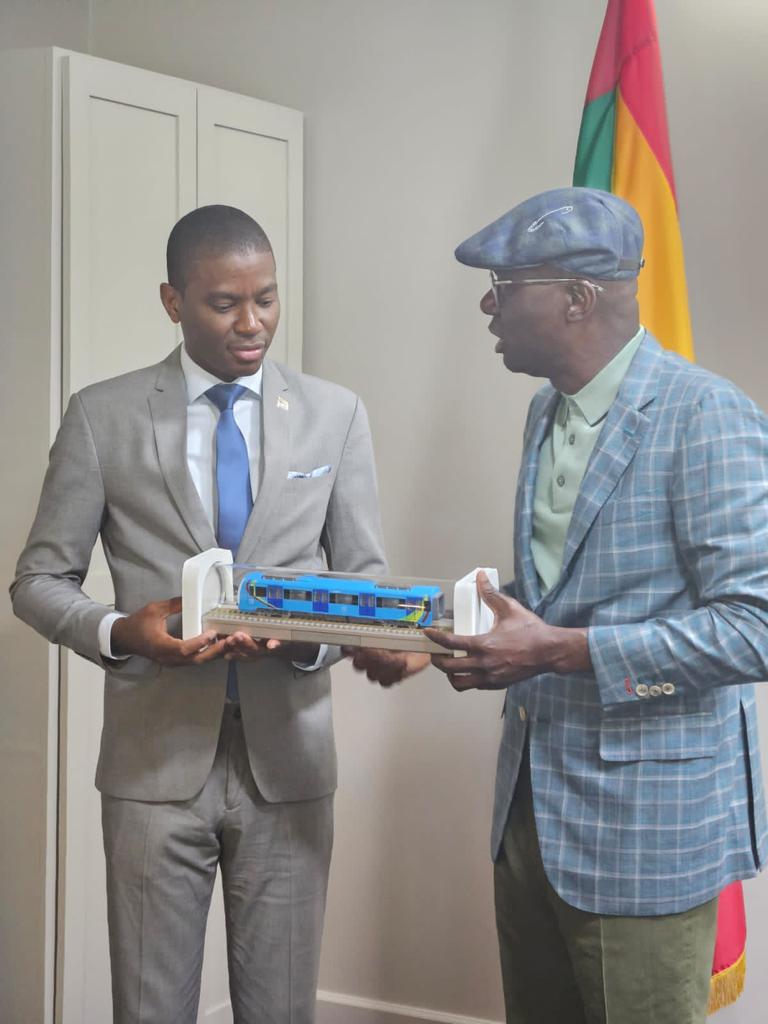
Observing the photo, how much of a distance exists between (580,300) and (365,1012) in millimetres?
2223

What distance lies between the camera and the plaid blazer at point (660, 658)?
157cm

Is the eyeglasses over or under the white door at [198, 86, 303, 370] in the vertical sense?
under

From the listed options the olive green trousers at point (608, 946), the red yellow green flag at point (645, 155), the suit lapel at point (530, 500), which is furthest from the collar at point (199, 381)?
the red yellow green flag at point (645, 155)

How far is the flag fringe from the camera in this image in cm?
243

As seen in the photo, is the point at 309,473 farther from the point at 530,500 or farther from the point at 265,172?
the point at 265,172

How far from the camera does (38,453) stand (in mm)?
2666

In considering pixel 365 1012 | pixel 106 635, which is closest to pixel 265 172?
pixel 106 635

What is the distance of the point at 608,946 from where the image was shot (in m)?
1.67

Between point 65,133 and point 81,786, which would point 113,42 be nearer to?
point 65,133

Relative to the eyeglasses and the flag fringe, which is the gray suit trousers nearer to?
the eyeglasses

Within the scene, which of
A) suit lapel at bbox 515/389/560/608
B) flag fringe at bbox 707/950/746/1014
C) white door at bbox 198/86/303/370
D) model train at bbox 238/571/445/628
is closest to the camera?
model train at bbox 238/571/445/628

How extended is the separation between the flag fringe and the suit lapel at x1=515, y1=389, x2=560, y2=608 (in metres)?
1.10

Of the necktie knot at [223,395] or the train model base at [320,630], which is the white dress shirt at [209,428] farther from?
the train model base at [320,630]

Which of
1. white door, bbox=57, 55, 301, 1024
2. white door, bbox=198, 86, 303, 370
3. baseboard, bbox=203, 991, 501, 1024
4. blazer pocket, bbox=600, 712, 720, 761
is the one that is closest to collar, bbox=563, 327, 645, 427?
blazer pocket, bbox=600, 712, 720, 761
